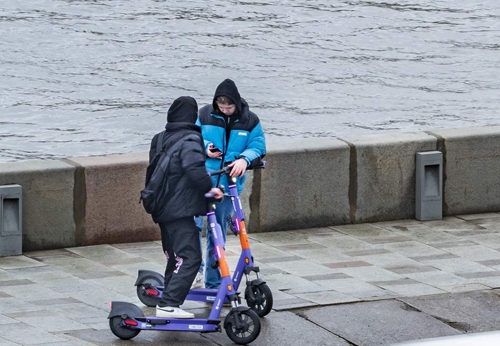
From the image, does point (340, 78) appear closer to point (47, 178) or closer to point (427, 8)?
point (427, 8)

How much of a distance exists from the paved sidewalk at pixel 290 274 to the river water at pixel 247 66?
4.67 metres

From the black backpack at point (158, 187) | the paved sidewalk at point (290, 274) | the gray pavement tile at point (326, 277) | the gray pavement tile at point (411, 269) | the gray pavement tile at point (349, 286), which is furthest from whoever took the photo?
the gray pavement tile at point (411, 269)

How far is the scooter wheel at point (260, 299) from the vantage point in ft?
27.8

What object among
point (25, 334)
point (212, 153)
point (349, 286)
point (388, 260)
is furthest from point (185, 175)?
Result: point (388, 260)

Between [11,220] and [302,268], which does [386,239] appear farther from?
[11,220]

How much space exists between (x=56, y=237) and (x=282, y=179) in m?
2.06

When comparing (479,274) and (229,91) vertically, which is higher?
(229,91)

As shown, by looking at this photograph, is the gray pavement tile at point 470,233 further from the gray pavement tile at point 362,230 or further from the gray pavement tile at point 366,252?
the gray pavement tile at point 366,252

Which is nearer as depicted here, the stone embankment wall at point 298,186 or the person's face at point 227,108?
the person's face at point 227,108

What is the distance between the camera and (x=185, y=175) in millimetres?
7973

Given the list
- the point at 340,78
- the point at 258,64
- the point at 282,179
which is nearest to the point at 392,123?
the point at 340,78

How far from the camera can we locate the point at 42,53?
21.1 metres

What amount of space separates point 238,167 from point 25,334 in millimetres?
1722

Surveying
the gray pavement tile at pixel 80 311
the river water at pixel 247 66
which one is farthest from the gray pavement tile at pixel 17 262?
the river water at pixel 247 66
